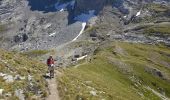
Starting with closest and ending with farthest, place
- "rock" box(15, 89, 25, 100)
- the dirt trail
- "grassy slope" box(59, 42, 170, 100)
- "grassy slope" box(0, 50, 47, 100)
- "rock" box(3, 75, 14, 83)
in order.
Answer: "rock" box(15, 89, 25, 100) → "grassy slope" box(0, 50, 47, 100) → "rock" box(3, 75, 14, 83) → the dirt trail → "grassy slope" box(59, 42, 170, 100)

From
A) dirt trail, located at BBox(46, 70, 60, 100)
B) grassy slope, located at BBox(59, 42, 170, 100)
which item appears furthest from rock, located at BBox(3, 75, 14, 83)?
grassy slope, located at BBox(59, 42, 170, 100)

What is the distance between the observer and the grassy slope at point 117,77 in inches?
1806

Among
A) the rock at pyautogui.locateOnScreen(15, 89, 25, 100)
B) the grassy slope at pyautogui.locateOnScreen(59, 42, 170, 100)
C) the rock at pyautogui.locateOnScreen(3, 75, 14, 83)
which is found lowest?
the grassy slope at pyautogui.locateOnScreen(59, 42, 170, 100)

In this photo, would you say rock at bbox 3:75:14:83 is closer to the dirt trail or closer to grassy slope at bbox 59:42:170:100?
the dirt trail

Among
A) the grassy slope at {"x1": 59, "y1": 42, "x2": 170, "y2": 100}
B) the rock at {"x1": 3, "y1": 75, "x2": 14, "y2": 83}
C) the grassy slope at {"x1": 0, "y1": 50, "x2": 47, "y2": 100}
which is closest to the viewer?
the grassy slope at {"x1": 0, "y1": 50, "x2": 47, "y2": 100}

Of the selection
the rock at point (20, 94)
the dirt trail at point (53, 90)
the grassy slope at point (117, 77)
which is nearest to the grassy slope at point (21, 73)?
the rock at point (20, 94)

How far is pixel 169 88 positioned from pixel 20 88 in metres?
96.9

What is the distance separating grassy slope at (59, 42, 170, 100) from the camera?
45.9m

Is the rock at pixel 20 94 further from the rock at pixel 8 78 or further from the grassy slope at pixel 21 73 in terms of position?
the rock at pixel 8 78

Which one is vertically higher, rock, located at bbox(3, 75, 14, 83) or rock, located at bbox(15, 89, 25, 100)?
rock, located at bbox(3, 75, 14, 83)

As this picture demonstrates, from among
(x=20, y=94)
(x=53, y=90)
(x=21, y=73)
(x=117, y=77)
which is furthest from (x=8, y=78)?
(x=117, y=77)

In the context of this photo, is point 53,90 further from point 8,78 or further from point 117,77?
point 117,77

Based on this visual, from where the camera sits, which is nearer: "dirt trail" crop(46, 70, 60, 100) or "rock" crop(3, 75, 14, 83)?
"rock" crop(3, 75, 14, 83)

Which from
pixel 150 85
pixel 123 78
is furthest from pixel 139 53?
pixel 123 78
